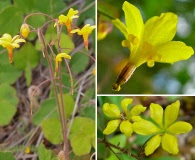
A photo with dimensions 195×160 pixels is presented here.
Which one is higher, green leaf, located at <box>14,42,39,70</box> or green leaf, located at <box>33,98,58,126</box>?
green leaf, located at <box>14,42,39,70</box>

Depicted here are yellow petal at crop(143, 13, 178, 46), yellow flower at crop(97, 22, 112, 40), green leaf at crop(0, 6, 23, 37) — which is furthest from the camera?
green leaf at crop(0, 6, 23, 37)

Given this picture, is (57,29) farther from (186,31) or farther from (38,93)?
(186,31)

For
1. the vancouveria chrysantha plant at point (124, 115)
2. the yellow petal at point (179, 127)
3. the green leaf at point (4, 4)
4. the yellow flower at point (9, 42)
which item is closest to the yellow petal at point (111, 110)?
the vancouveria chrysantha plant at point (124, 115)

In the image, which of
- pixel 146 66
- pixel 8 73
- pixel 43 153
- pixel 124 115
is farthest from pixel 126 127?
pixel 8 73

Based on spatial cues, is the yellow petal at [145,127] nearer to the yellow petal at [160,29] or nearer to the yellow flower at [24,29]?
the yellow petal at [160,29]

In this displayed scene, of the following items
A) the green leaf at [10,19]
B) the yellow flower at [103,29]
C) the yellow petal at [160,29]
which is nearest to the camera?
the yellow petal at [160,29]

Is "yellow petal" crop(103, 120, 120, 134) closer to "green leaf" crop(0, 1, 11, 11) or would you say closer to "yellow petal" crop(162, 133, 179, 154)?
"yellow petal" crop(162, 133, 179, 154)

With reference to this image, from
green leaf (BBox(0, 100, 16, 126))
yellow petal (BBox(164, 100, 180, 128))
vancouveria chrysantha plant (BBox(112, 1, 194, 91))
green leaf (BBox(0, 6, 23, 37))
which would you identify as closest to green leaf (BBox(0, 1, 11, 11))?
green leaf (BBox(0, 6, 23, 37))

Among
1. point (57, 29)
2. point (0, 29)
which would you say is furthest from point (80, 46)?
point (0, 29)
